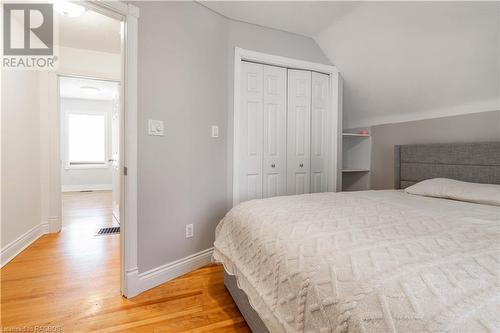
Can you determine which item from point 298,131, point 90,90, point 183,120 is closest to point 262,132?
point 298,131

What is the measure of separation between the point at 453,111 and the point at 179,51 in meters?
2.59

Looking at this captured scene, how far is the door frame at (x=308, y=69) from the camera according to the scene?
2.43 meters

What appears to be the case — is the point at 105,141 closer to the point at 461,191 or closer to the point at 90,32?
the point at 90,32

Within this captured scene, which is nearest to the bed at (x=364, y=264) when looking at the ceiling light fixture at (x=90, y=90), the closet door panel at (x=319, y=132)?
the closet door panel at (x=319, y=132)

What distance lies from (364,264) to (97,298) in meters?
1.82

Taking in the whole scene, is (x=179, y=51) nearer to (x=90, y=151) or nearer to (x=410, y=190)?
(x=410, y=190)

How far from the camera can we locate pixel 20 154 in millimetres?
2531

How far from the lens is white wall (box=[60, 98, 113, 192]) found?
→ 6184 millimetres

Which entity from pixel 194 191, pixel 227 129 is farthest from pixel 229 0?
pixel 194 191

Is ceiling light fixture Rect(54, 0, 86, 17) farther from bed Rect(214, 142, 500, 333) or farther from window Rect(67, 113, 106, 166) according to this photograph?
window Rect(67, 113, 106, 166)

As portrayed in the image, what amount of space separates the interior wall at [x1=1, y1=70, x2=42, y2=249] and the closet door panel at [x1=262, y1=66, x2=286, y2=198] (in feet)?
8.06

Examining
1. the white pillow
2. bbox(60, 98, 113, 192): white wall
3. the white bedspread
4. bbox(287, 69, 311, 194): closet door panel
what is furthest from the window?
the white pillow

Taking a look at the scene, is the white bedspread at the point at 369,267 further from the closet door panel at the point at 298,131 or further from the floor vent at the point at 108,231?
the floor vent at the point at 108,231

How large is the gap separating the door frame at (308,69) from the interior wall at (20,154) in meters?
2.11
